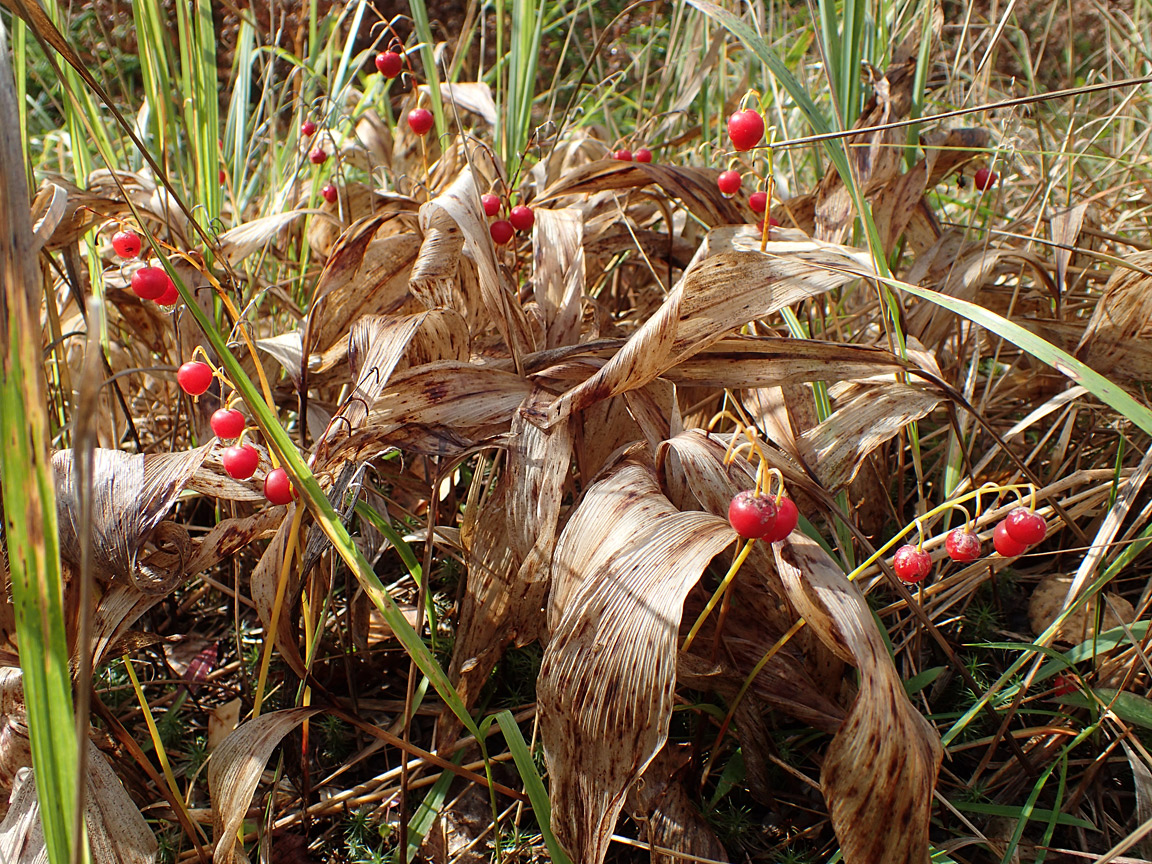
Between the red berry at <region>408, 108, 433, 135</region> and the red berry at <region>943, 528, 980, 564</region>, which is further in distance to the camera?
the red berry at <region>408, 108, 433, 135</region>

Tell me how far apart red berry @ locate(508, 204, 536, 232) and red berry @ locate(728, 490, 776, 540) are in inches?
28.5

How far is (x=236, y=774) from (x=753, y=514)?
0.47 metres

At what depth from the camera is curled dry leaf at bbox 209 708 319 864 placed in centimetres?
69

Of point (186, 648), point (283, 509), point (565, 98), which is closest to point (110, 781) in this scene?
point (283, 509)

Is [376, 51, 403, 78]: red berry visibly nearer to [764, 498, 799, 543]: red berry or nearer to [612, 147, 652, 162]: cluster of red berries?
[612, 147, 652, 162]: cluster of red berries

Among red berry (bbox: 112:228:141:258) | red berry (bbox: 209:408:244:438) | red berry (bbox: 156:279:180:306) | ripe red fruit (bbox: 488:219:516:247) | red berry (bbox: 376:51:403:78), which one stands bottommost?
red berry (bbox: 209:408:244:438)

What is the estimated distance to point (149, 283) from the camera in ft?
Result: 2.88

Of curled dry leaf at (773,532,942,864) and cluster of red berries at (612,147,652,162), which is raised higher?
cluster of red berries at (612,147,652,162)

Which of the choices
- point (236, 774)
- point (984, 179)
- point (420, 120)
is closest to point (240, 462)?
point (236, 774)

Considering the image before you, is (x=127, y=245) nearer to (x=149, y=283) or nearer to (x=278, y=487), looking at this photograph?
(x=149, y=283)

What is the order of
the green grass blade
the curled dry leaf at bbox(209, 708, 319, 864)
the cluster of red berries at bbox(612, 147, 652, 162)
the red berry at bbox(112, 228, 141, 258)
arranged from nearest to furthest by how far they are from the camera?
the green grass blade → the curled dry leaf at bbox(209, 708, 319, 864) → the red berry at bbox(112, 228, 141, 258) → the cluster of red berries at bbox(612, 147, 652, 162)

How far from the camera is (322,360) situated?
3.57 ft

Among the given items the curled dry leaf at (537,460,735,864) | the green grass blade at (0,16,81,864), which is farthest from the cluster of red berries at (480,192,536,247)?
the green grass blade at (0,16,81,864)

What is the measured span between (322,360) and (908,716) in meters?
0.79
